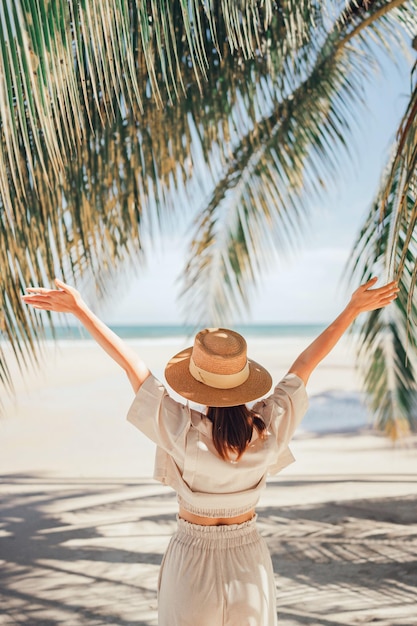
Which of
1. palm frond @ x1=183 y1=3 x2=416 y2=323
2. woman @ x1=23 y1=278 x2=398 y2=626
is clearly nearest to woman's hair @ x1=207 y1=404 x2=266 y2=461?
woman @ x1=23 y1=278 x2=398 y2=626

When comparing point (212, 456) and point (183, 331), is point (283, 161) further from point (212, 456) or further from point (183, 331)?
point (183, 331)

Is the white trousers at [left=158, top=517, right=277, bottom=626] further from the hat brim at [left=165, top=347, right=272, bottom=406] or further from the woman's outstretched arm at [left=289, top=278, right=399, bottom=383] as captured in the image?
the woman's outstretched arm at [left=289, top=278, right=399, bottom=383]

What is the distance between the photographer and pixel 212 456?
1637mm

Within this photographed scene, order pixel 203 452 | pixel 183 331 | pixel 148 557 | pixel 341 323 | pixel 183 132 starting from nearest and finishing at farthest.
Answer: pixel 203 452 < pixel 341 323 < pixel 183 132 < pixel 148 557 < pixel 183 331

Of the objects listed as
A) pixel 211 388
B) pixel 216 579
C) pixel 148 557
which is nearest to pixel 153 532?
pixel 148 557

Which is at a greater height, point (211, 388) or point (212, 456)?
point (211, 388)

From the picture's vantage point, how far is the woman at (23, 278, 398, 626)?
65.2 inches

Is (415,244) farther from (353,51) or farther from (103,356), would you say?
(103,356)

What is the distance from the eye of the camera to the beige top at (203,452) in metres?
1.65

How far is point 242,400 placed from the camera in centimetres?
169

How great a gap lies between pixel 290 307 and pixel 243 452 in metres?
43.7

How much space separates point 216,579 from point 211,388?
19.8 inches

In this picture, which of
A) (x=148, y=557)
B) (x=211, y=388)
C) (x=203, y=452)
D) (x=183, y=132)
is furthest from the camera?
(x=148, y=557)

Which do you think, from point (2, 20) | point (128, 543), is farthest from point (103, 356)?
point (2, 20)
